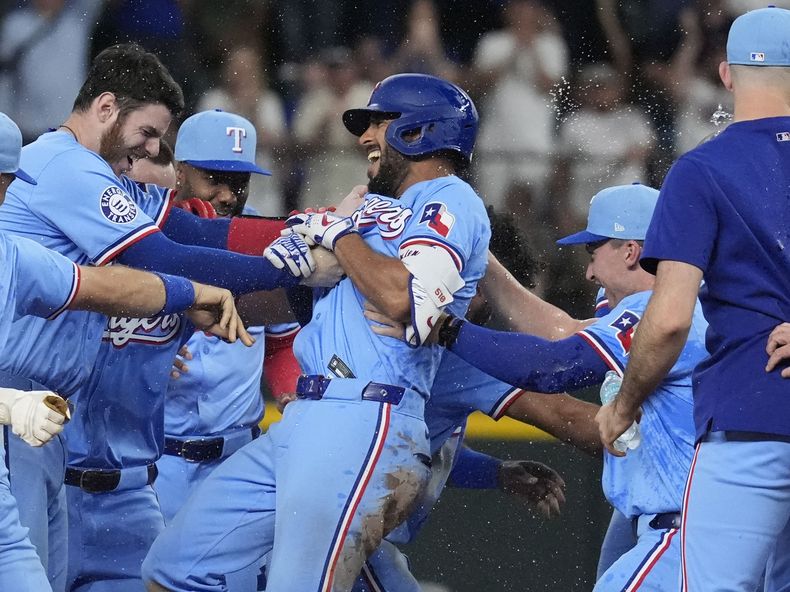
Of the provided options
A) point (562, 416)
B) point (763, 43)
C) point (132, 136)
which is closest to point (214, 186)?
point (132, 136)

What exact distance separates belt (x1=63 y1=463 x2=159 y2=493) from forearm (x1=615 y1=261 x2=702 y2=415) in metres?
1.97

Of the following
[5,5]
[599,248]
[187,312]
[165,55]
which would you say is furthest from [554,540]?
[5,5]

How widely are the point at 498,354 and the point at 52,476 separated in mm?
1428

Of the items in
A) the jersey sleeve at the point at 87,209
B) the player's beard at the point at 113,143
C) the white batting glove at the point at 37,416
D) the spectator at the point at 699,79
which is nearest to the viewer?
the white batting glove at the point at 37,416

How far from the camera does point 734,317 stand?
11.5 feet

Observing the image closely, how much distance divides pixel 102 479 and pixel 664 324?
217 centimetres

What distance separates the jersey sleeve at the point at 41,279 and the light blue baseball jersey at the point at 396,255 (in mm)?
747

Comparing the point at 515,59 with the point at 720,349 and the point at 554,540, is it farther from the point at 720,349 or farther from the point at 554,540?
the point at 720,349

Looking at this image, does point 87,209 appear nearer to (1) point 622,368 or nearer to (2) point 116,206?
(2) point 116,206

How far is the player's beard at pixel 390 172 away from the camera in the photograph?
4402mm

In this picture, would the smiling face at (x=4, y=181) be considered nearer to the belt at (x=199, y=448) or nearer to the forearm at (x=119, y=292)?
the forearm at (x=119, y=292)

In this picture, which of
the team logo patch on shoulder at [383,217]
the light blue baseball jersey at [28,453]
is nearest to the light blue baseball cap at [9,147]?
the light blue baseball jersey at [28,453]

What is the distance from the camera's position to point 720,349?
353cm

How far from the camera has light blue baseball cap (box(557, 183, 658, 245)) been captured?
181 inches
